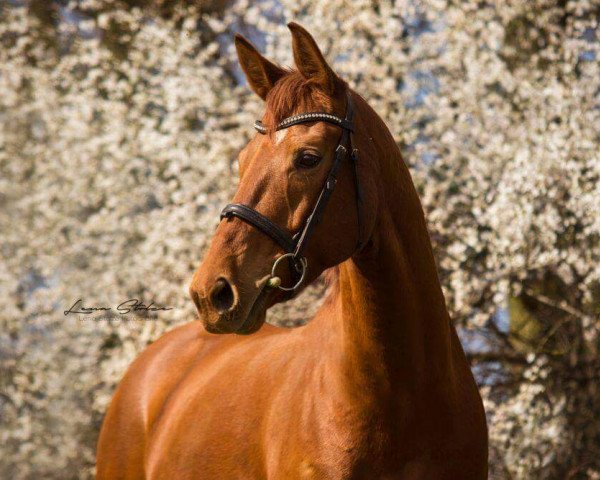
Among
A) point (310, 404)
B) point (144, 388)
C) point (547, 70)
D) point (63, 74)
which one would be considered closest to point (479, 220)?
point (547, 70)

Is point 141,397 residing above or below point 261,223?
below

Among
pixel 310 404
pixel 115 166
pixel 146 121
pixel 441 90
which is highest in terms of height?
pixel 441 90

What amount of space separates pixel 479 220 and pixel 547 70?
1825mm

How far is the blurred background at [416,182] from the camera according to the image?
6.37m

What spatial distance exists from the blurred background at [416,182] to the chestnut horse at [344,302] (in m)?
3.38

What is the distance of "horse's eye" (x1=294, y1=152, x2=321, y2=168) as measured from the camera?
8.41 ft

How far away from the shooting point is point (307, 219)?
2.54 m

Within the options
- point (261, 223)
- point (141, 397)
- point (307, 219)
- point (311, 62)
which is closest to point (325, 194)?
point (307, 219)

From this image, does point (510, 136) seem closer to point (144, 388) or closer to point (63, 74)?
point (144, 388)

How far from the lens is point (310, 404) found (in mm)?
2910

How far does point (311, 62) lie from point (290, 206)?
47cm

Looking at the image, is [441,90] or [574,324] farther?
[441,90]

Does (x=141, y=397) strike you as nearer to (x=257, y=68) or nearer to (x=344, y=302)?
(x=344, y=302)

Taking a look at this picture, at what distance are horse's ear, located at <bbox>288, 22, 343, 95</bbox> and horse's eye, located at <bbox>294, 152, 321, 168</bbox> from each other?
0.81ft
